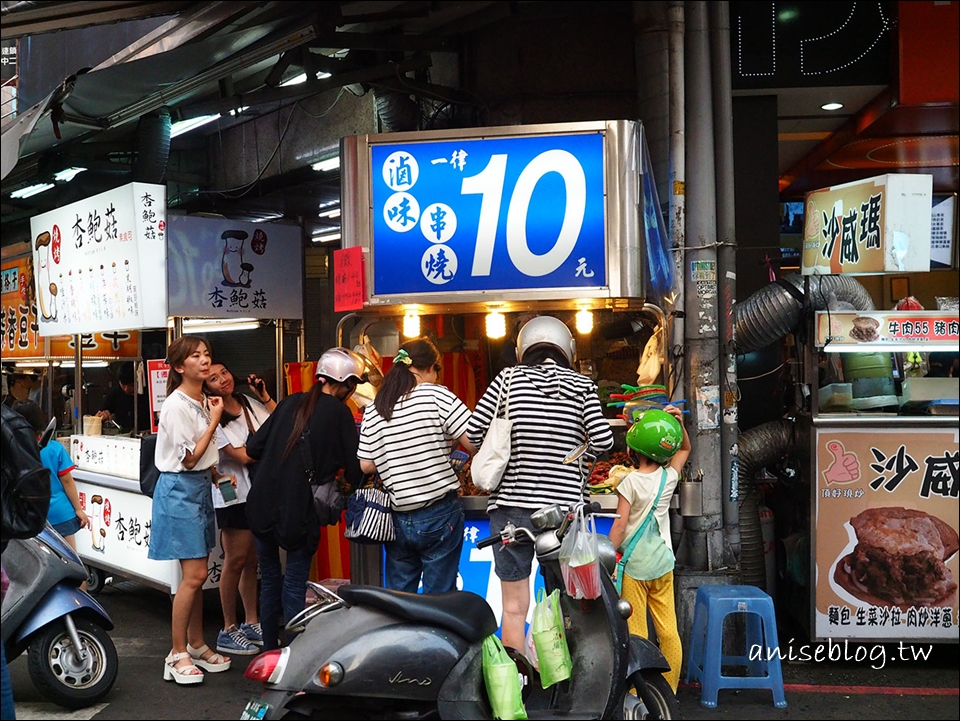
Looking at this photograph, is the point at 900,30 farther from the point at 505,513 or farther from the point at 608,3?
the point at 505,513

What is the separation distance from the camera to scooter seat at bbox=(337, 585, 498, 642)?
170 inches

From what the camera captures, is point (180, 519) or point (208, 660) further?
point (208, 660)

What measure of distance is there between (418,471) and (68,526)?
112 inches

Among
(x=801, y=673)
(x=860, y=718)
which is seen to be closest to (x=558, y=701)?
(x=860, y=718)

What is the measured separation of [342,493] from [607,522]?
6.01 ft

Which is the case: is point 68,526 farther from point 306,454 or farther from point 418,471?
point 418,471

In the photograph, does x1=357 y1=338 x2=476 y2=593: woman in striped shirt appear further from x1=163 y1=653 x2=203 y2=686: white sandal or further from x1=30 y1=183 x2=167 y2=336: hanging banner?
x1=30 y1=183 x2=167 y2=336: hanging banner

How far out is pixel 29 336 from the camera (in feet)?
37.3

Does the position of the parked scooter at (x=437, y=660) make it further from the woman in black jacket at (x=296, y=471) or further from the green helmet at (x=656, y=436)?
the woman in black jacket at (x=296, y=471)

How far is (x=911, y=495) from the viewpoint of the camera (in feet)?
22.0

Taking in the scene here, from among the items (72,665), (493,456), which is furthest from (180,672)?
(493,456)

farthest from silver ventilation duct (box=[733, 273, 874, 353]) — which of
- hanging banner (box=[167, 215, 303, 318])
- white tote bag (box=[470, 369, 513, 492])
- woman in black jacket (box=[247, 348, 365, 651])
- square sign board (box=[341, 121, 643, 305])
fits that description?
hanging banner (box=[167, 215, 303, 318])

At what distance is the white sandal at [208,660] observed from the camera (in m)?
6.62

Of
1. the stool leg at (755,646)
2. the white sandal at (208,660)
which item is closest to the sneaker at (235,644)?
the white sandal at (208,660)
